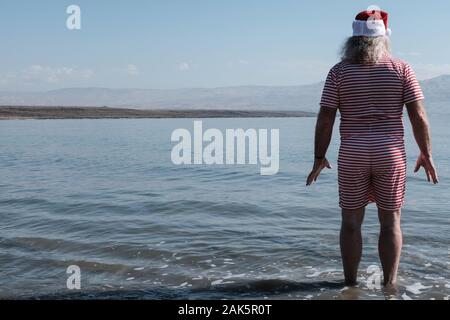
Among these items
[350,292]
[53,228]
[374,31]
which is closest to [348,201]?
[350,292]

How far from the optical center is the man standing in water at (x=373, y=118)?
176 inches

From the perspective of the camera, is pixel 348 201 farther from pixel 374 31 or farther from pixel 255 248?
pixel 255 248

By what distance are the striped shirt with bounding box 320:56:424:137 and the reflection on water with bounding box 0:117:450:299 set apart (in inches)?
51.8

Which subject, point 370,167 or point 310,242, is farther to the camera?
Result: point 310,242

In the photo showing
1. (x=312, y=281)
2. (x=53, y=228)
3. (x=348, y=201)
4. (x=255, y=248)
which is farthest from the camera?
(x=53, y=228)

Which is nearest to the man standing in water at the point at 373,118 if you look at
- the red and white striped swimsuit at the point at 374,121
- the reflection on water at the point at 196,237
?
the red and white striped swimsuit at the point at 374,121

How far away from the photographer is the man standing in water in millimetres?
4465

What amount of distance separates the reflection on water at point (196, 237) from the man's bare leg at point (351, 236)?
0.24m

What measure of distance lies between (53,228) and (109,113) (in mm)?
43635

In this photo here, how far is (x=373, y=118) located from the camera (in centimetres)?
453

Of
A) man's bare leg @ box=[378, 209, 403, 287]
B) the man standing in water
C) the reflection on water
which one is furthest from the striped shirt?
the reflection on water

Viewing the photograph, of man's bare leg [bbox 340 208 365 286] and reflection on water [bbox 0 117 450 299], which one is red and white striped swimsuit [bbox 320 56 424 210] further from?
reflection on water [bbox 0 117 450 299]

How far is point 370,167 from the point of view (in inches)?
179

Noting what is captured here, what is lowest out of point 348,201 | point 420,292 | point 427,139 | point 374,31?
point 420,292
